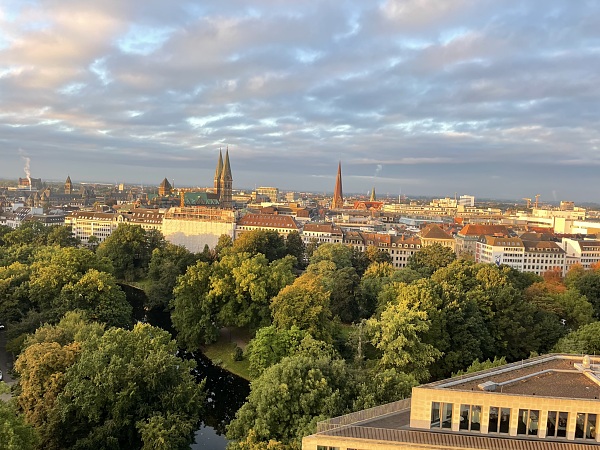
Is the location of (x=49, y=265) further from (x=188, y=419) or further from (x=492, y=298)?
(x=492, y=298)

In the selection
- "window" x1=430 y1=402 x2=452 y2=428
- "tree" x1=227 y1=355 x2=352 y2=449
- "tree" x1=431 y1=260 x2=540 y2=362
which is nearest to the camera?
"window" x1=430 y1=402 x2=452 y2=428

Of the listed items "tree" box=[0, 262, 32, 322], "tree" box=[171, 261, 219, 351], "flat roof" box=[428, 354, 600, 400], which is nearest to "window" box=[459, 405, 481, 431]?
"flat roof" box=[428, 354, 600, 400]

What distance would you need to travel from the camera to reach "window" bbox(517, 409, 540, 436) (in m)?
20.6

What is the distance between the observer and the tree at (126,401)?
3017cm

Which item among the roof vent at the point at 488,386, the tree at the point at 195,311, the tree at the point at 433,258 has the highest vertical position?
the roof vent at the point at 488,386

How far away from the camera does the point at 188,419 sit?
32.8m

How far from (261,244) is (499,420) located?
82.9 meters

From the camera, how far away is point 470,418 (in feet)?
69.1

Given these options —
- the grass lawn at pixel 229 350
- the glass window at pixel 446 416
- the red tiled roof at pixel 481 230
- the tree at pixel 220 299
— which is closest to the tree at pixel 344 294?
the tree at pixel 220 299

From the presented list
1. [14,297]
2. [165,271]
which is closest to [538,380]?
[14,297]

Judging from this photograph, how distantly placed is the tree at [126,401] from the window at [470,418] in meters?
16.6

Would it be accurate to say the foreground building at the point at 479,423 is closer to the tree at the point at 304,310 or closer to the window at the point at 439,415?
the window at the point at 439,415

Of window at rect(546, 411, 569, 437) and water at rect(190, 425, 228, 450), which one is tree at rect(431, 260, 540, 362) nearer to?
water at rect(190, 425, 228, 450)

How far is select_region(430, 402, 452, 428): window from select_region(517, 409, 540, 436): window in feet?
9.41
